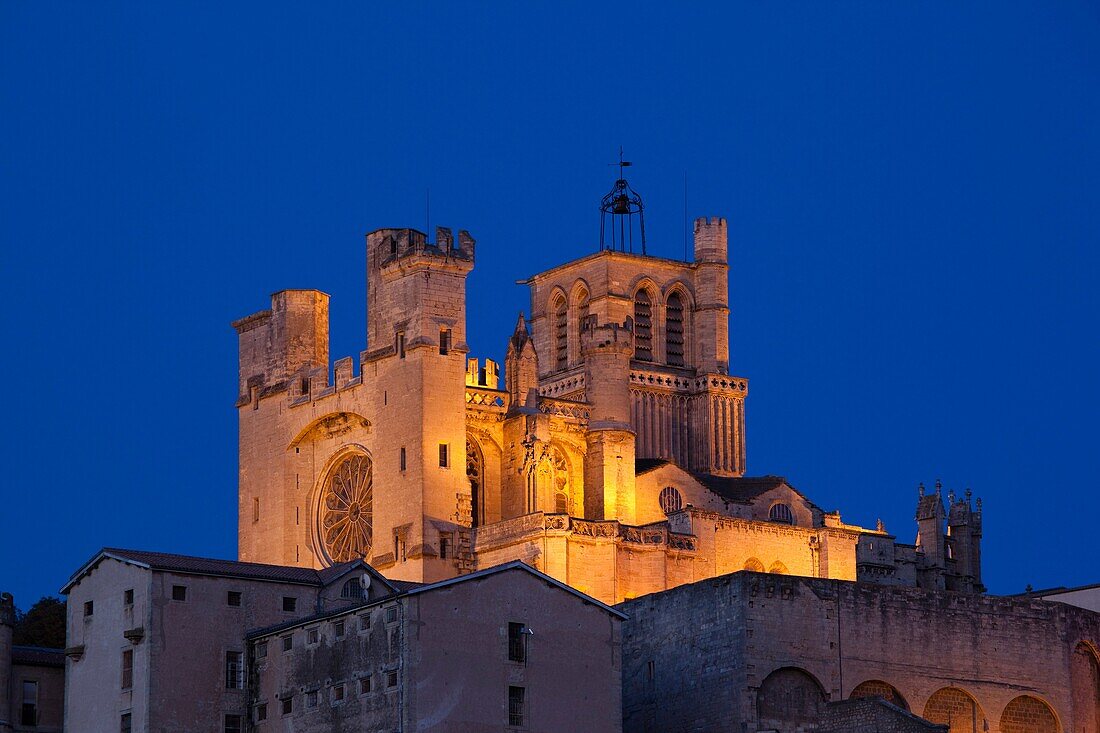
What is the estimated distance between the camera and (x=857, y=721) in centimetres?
8138

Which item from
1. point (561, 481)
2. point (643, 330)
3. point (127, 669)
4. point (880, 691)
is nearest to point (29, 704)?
point (127, 669)

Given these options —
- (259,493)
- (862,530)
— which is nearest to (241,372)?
(259,493)

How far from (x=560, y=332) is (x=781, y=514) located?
15.3 m

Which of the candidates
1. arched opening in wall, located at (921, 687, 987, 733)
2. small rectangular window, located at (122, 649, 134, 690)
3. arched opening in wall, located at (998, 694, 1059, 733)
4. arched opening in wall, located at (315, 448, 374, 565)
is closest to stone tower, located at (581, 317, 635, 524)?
arched opening in wall, located at (315, 448, 374, 565)

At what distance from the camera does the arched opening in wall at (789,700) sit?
3317 inches

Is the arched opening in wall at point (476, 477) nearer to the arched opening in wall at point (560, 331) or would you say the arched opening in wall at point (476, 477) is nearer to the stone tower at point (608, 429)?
the stone tower at point (608, 429)

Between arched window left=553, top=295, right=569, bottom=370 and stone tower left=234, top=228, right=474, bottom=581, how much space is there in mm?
12506

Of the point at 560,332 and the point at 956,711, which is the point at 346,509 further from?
the point at 956,711

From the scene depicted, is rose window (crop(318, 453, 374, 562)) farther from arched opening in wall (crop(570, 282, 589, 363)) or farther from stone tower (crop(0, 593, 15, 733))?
stone tower (crop(0, 593, 15, 733))

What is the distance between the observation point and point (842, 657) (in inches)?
3369

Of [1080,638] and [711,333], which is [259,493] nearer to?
[711,333]

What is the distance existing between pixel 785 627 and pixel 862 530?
98.3 ft

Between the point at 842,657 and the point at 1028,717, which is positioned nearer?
the point at 842,657

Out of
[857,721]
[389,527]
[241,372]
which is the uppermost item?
Answer: [241,372]
